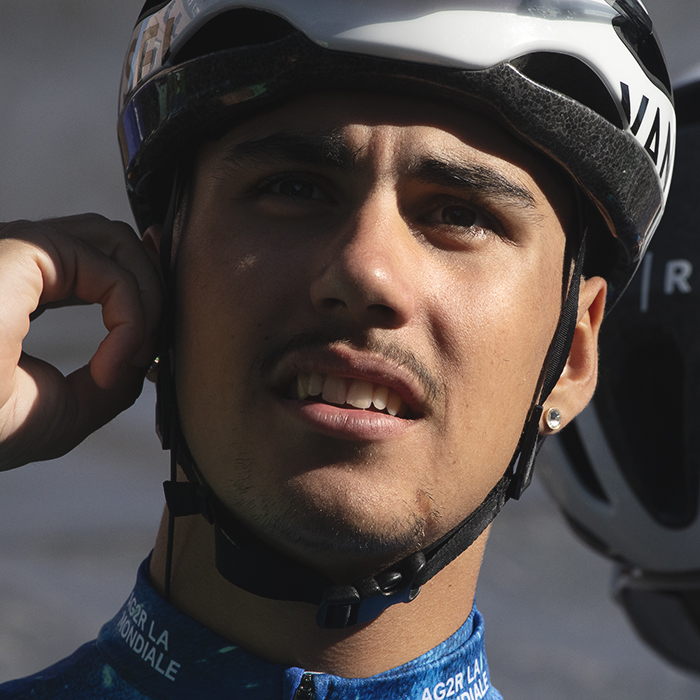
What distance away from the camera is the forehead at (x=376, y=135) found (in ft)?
5.15

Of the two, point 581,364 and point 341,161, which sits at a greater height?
point 341,161

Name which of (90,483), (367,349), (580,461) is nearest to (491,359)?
(367,349)

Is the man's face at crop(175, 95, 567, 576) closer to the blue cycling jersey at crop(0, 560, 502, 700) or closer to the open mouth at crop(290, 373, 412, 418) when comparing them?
the open mouth at crop(290, 373, 412, 418)

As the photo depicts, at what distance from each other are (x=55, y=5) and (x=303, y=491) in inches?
133

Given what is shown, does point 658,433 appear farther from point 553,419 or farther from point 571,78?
point 571,78

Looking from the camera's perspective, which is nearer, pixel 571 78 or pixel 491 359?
pixel 491 359

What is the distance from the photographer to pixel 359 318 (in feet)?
4.84

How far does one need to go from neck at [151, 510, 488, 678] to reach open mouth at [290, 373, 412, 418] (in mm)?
361

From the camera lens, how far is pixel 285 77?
1596mm

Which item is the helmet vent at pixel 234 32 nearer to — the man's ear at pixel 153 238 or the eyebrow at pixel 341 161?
the eyebrow at pixel 341 161

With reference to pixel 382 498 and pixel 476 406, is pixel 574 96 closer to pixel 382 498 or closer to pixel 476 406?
pixel 476 406

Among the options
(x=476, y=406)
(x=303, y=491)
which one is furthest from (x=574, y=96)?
(x=303, y=491)

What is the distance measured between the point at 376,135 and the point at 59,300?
2.15 ft

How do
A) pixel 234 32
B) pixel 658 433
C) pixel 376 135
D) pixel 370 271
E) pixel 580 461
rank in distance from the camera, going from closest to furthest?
pixel 370 271, pixel 376 135, pixel 234 32, pixel 658 433, pixel 580 461
